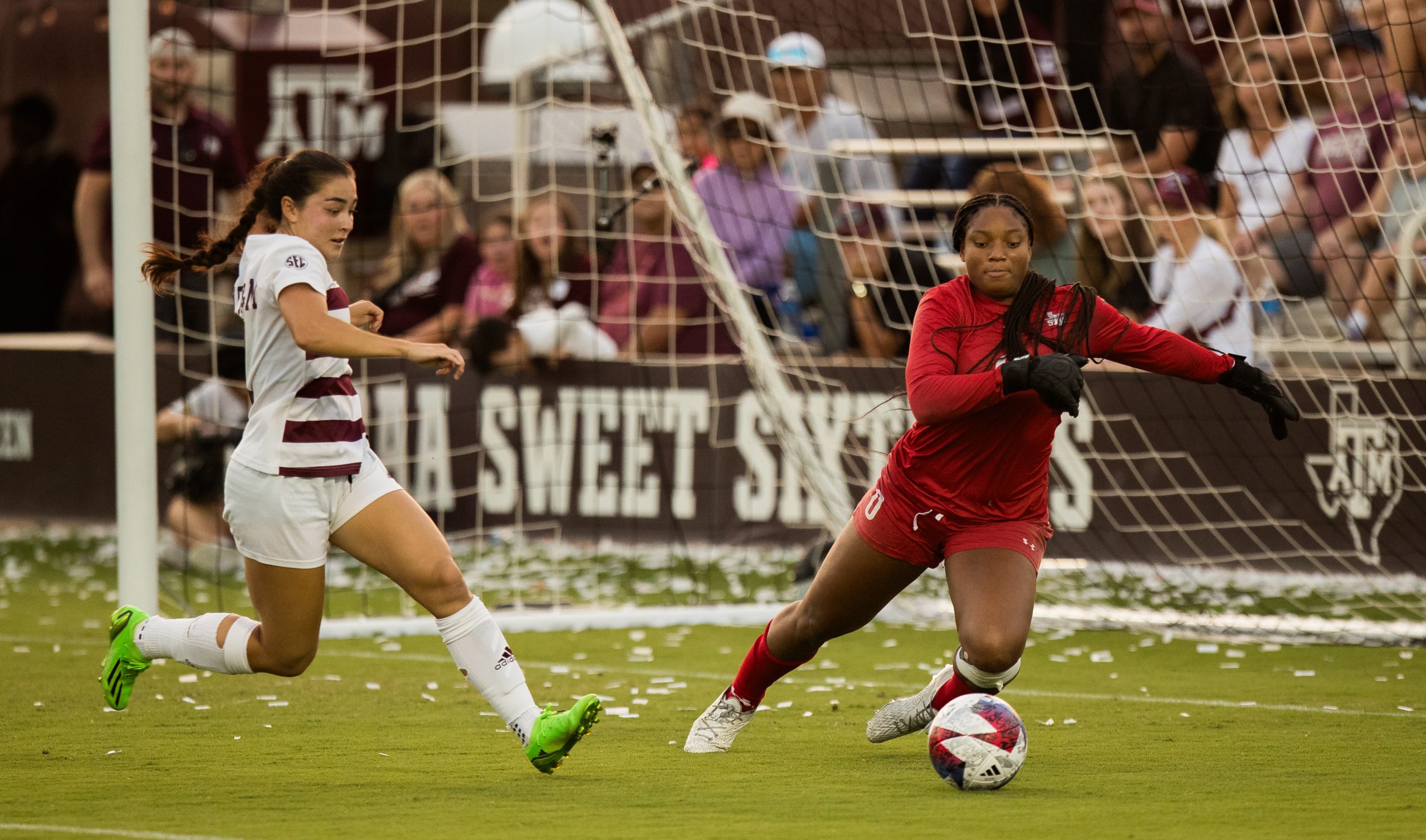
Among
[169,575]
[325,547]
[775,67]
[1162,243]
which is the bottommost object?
[169,575]

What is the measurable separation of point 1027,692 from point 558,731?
8.12 feet

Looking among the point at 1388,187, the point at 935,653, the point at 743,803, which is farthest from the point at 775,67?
the point at 743,803

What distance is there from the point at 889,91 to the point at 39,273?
Answer: 7.48 m

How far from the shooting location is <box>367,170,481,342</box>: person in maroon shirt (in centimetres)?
1214

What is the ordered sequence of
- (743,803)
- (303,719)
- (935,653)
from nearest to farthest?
(743,803)
(303,719)
(935,653)

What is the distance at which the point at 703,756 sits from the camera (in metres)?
5.82

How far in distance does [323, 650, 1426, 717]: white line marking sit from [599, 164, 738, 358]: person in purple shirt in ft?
11.8

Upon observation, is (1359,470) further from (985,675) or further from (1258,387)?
(985,675)

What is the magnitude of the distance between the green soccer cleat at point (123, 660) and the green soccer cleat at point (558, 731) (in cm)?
142

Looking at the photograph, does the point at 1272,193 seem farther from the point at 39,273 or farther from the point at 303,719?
the point at 39,273

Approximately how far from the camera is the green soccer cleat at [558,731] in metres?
5.30

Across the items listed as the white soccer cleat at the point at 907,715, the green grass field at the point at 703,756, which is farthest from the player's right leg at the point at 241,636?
the white soccer cleat at the point at 907,715

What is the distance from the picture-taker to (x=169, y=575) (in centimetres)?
1098

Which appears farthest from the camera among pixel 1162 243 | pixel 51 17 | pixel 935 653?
pixel 51 17
